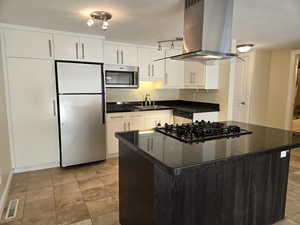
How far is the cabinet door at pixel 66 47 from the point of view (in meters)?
3.04

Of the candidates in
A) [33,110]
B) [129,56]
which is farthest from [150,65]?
[33,110]

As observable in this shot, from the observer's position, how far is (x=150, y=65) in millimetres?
4066

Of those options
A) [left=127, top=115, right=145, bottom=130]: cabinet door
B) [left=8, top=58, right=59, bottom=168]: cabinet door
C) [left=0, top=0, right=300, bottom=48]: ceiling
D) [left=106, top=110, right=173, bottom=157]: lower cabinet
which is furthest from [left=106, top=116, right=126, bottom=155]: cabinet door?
[left=0, top=0, right=300, bottom=48]: ceiling

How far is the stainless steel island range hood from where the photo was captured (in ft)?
5.57

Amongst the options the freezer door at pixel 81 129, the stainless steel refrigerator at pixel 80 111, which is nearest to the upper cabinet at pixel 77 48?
the stainless steel refrigerator at pixel 80 111

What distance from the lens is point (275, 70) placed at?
477 centimetres

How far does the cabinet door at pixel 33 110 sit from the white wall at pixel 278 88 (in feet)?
16.2

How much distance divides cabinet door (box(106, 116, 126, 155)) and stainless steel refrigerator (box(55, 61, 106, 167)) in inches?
6.3

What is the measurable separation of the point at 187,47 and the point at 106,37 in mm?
2014

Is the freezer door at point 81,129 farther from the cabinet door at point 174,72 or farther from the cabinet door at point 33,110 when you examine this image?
the cabinet door at point 174,72

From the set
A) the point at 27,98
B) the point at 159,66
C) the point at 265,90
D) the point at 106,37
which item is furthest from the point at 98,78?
the point at 265,90

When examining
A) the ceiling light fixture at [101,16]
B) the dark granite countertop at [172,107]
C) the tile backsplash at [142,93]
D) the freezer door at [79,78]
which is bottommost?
the dark granite countertop at [172,107]

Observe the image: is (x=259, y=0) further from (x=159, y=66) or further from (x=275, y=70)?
(x=275, y=70)

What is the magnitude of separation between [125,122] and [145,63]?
1297 mm
